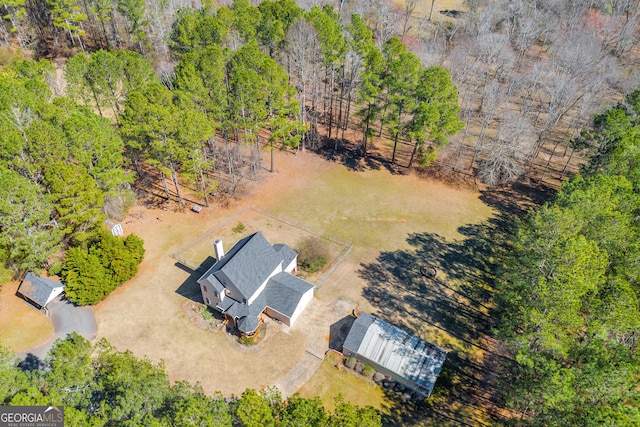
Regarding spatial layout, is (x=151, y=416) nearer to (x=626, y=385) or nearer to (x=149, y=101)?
(x=626, y=385)

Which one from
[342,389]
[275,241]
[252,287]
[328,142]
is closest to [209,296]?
[252,287]

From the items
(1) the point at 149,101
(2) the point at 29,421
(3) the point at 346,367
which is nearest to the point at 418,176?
(3) the point at 346,367

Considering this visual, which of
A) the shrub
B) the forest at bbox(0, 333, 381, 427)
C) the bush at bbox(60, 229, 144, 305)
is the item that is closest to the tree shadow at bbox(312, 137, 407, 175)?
the bush at bbox(60, 229, 144, 305)

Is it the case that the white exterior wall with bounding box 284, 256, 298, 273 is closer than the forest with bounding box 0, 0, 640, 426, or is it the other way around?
the forest with bounding box 0, 0, 640, 426

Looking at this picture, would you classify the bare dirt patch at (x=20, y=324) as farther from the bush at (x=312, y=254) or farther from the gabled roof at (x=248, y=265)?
the bush at (x=312, y=254)

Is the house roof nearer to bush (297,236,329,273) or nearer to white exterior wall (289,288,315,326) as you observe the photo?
white exterior wall (289,288,315,326)

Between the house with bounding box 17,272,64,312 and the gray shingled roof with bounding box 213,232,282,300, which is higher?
the gray shingled roof with bounding box 213,232,282,300

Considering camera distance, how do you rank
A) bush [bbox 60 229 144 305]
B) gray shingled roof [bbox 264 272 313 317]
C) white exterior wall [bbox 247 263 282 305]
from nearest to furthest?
white exterior wall [bbox 247 263 282 305]
gray shingled roof [bbox 264 272 313 317]
bush [bbox 60 229 144 305]
